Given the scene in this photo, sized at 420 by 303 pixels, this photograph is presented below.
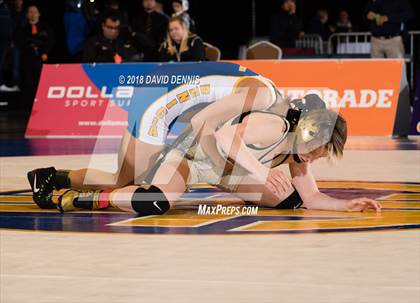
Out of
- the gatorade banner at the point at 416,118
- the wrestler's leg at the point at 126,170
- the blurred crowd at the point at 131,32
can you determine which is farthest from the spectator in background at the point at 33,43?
the wrestler's leg at the point at 126,170

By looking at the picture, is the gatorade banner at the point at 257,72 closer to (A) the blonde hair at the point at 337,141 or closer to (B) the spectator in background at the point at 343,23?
(A) the blonde hair at the point at 337,141

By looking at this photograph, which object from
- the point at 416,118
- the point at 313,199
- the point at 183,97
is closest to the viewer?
the point at 313,199

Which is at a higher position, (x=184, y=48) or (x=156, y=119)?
(x=156, y=119)

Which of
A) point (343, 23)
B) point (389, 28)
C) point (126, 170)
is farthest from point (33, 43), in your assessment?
point (126, 170)

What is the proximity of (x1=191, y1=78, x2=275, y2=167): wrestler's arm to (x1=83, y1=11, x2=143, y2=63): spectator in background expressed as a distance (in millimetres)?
10006

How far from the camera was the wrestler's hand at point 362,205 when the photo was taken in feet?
25.9

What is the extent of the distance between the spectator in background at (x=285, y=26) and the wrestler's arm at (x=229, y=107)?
48.4 feet

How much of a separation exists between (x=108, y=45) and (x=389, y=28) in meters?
4.65

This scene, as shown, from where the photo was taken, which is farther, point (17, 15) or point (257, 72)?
point (17, 15)

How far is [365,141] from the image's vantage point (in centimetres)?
1526

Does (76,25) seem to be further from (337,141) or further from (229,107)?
(337,141)

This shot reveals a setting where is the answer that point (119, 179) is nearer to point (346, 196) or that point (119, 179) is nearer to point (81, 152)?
point (346, 196)

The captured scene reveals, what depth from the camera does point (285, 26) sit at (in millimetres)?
22406

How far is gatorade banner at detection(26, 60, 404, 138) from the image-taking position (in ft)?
51.3
